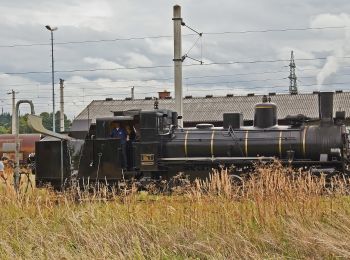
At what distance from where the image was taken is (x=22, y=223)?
8000 mm

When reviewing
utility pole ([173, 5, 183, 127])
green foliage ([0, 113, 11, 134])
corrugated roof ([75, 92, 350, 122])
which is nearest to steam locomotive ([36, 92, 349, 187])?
utility pole ([173, 5, 183, 127])

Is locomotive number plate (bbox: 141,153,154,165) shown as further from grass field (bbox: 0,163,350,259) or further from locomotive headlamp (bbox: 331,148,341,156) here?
grass field (bbox: 0,163,350,259)

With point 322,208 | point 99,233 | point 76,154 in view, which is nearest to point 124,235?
point 99,233

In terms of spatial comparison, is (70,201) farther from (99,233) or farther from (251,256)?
(251,256)

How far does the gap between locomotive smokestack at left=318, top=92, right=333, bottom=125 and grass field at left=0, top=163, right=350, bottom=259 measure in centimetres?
614

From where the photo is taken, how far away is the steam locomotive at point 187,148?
50.7 feet

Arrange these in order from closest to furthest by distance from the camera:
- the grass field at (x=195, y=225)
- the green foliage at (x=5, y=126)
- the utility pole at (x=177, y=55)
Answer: the grass field at (x=195, y=225)
the utility pole at (x=177, y=55)
the green foliage at (x=5, y=126)

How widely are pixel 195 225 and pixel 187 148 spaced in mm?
8249

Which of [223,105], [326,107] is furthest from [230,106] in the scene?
[326,107]

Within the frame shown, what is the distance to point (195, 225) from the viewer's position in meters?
7.95

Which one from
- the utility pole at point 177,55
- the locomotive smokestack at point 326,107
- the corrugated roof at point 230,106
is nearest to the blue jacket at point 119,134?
the utility pole at point 177,55

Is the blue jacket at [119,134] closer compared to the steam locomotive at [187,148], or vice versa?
the steam locomotive at [187,148]

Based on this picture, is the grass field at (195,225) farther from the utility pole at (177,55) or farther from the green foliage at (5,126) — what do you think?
the green foliage at (5,126)

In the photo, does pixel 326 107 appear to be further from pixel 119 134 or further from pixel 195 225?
pixel 195 225
